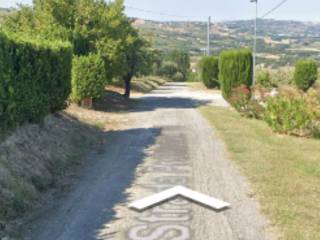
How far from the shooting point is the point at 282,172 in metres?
9.99

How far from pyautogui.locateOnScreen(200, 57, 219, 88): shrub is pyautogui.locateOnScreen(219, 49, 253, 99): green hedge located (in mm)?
18196

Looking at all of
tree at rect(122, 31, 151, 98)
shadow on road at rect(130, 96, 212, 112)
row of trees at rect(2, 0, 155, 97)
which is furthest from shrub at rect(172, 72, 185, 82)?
row of trees at rect(2, 0, 155, 97)

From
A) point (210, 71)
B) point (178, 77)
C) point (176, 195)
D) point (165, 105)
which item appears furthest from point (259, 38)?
point (176, 195)

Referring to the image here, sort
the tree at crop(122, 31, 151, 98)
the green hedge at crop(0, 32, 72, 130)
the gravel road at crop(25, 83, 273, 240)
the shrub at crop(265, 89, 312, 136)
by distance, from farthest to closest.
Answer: the tree at crop(122, 31, 151, 98), the shrub at crop(265, 89, 312, 136), the green hedge at crop(0, 32, 72, 130), the gravel road at crop(25, 83, 273, 240)

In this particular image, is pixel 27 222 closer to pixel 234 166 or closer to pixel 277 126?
pixel 234 166

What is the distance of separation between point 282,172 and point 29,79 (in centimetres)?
578

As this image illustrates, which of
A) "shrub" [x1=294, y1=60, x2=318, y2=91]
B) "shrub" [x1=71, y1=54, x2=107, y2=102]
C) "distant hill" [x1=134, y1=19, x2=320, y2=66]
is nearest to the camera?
"shrub" [x1=71, y1=54, x2=107, y2=102]

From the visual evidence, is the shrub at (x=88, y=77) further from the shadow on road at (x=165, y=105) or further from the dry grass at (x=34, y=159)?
the dry grass at (x=34, y=159)

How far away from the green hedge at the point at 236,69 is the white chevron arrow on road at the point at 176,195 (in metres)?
15.5

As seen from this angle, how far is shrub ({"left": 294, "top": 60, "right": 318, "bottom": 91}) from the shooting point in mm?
40406

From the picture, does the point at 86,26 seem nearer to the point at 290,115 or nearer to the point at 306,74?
the point at 290,115

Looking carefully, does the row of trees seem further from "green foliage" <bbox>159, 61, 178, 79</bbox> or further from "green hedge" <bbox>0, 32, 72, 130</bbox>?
"green foliage" <bbox>159, 61, 178, 79</bbox>

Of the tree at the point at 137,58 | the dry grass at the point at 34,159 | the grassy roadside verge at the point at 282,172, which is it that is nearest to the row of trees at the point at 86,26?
the tree at the point at 137,58

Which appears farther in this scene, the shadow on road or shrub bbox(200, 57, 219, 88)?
shrub bbox(200, 57, 219, 88)
